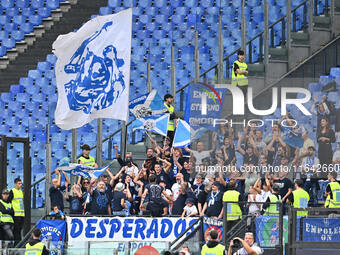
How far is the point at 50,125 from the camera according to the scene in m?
24.9

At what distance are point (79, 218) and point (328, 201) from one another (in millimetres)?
4927

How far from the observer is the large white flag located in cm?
1923

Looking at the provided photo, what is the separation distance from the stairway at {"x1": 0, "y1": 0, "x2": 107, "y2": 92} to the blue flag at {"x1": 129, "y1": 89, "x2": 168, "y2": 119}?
7506 millimetres

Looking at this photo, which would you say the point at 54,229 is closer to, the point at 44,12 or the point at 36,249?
the point at 36,249

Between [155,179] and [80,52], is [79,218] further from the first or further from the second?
[80,52]

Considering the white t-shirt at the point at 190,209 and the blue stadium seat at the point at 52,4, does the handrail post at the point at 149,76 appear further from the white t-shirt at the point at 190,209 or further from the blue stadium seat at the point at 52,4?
the blue stadium seat at the point at 52,4

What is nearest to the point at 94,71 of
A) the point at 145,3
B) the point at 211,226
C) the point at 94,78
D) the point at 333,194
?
the point at 94,78

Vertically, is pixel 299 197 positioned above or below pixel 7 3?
below

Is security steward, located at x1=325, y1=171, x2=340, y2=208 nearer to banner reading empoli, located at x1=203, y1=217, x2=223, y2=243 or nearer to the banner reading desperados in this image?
banner reading empoli, located at x1=203, y1=217, x2=223, y2=243

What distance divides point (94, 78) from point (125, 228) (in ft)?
10.1

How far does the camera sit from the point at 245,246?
1467 cm

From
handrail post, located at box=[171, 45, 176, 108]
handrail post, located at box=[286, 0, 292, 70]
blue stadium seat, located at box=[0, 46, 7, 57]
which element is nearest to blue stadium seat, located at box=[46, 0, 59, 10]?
blue stadium seat, located at box=[0, 46, 7, 57]

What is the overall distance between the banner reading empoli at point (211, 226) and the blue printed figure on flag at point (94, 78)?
131 inches

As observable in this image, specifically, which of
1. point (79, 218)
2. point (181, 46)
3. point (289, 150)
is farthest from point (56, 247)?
point (181, 46)
